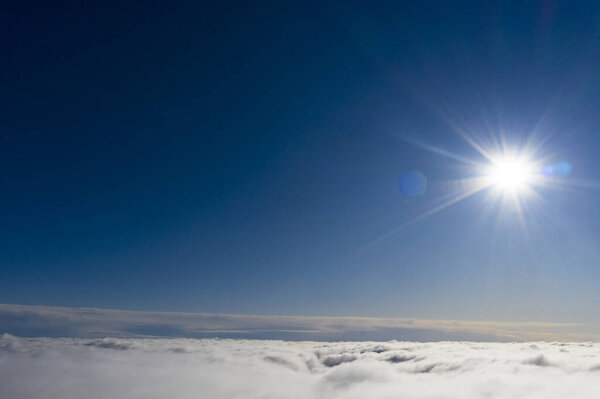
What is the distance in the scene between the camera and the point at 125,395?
330ft

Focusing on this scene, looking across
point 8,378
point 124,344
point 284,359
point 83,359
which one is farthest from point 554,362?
point 124,344

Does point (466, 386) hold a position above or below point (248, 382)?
above

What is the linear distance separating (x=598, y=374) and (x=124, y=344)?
210996 millimetres

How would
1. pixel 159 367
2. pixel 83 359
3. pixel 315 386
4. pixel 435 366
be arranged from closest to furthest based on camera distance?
1. pixel 435 366
2. pixel 315 386
3. pixel 159 367
4. pixel 83 359

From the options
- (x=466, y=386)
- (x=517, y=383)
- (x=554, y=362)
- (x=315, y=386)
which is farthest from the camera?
(x=315, y=386)

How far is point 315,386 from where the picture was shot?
108 m

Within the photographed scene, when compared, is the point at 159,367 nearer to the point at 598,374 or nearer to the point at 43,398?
the point at 43,398

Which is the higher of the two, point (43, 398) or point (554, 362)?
point (554, 362)

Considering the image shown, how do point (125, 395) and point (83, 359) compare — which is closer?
point (125, 395)

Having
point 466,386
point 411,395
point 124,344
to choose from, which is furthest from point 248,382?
point 124,344

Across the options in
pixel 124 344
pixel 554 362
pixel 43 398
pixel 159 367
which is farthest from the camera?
pixel 124 344

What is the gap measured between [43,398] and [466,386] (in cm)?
11379

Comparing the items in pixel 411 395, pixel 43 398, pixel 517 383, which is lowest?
pixel 43 398

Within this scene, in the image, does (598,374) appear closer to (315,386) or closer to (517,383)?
(517,383)
